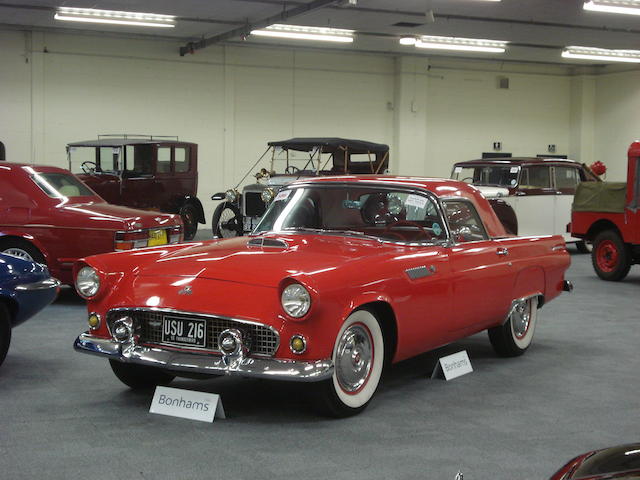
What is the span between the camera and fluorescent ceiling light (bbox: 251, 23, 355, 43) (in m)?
17.5

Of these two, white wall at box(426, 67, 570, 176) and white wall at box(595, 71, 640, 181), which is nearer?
white wall at box(426, 67, 570, 176)

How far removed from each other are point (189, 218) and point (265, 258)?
10876 mm

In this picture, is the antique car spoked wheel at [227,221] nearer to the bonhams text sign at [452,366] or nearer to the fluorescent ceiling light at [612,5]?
the fluorescent ceiling light at [612,5]

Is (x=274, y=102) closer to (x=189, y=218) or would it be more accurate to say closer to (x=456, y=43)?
(x=456, y=43)

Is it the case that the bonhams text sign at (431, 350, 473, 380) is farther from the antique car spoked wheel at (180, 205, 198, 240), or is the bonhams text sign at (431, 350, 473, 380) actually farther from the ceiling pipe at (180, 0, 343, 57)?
the antique car spoked wheel at (180, 205, 198, 240)

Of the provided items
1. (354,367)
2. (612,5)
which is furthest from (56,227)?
(612,5)

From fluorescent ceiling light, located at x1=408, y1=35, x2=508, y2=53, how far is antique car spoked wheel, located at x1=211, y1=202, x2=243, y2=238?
5863 millimetres

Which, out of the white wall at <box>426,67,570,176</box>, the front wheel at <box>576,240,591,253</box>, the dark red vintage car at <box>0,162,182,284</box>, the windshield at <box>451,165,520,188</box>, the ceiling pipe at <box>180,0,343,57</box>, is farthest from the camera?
the white wall at <box>426,67,570,176</box>

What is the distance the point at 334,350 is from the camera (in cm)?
484

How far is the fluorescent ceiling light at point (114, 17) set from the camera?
16.2 m

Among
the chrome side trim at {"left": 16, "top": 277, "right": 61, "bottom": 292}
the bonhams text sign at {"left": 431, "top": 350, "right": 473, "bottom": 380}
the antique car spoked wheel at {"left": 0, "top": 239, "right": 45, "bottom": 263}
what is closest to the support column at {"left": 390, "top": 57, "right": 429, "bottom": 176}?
the antique car spoked wheel at {"left": 0, "top": 239, "right": 45, "bottom": 263}

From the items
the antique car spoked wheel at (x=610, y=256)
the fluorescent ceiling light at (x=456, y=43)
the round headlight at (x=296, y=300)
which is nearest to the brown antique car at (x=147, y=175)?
the fluorescent ceiling light at (x=456, y=43)

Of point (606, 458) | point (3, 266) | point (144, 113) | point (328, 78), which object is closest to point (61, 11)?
point (144, 113)

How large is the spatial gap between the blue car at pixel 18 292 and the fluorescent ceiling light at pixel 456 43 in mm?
13966
